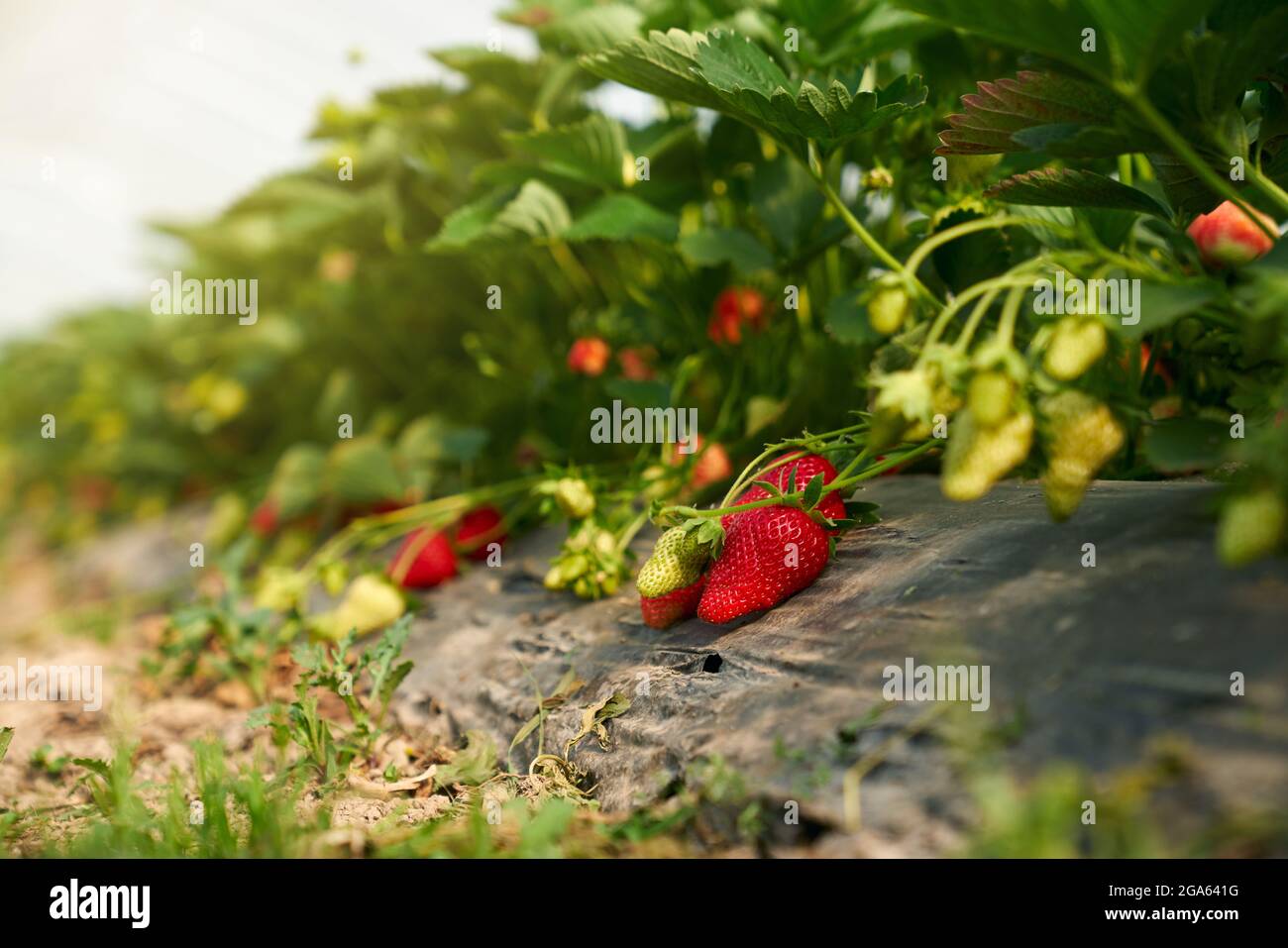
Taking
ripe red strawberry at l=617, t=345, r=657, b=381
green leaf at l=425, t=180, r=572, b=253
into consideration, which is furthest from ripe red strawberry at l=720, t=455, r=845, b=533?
ripe red strawberry at l=617, t=345, r=657, b=381

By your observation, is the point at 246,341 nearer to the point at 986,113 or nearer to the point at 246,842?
the point at 246,842

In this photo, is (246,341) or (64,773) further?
(246,341)

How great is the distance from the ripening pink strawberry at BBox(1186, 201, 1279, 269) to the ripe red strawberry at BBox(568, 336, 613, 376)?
2.79 feet

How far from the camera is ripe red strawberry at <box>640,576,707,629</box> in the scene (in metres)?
0.98

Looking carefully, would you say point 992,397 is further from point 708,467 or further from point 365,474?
point 365,474

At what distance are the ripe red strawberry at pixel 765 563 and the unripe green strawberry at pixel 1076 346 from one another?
304 mm

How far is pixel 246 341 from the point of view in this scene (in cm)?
211

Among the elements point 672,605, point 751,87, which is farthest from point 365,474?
point 751,87

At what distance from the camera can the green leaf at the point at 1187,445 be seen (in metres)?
0.67

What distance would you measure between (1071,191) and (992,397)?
0.28m

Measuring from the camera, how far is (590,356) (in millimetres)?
1486

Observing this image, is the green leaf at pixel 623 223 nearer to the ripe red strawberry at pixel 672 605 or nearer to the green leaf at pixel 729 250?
the green leaf at pixel 729 250

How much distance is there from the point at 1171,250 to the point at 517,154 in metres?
1.05
